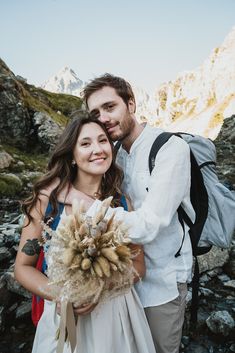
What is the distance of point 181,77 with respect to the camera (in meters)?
135

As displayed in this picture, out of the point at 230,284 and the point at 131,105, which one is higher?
the point at 131,105

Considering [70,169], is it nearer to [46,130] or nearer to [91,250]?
[91,250]

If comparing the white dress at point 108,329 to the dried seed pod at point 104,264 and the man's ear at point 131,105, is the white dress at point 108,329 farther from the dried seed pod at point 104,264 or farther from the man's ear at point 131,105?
the man's ear at point 131,105

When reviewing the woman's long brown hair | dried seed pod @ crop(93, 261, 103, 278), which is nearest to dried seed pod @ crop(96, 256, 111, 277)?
dried seed pod @ crop(93, 261, 103, 278)

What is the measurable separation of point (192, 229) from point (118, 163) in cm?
114

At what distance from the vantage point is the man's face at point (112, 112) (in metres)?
3.15

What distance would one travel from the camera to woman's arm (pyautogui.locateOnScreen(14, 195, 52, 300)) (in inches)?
97.5

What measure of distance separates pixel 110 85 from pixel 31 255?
1993mm

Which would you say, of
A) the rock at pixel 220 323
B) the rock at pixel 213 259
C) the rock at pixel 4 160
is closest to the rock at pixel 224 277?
the rock at pixel 213 259

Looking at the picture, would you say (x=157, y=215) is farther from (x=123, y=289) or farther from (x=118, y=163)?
(x=118, y=163)

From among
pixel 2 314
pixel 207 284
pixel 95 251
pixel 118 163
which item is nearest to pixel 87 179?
pixel 118 163

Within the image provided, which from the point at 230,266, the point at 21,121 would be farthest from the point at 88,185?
the point at 21,121

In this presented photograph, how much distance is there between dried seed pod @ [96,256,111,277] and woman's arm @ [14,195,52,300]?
0.95 meters

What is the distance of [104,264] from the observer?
170 cm
